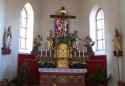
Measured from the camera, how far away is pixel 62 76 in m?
15.2

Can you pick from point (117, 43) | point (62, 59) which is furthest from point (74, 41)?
point (117, 43)

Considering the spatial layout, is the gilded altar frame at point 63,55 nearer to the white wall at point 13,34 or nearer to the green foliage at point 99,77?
the green foliage at point 99,77

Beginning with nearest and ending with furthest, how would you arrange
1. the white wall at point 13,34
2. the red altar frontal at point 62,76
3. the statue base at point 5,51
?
1. the statue base at point 5,51
2. the red altar frontal at point 62,76
3. the white wall at point 13,34

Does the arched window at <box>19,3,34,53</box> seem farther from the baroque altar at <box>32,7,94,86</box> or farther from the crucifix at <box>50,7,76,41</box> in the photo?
the crucifix at <box>50,7,76,41</box>

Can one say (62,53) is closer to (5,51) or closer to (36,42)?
(36,42)

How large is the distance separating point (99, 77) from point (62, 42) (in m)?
3.21

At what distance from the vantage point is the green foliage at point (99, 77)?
15.2 metres

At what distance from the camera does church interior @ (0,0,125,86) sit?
1509cm

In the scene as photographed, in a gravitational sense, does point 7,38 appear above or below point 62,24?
below

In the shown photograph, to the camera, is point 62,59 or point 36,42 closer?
point 62,59

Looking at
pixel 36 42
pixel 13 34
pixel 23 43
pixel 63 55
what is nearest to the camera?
pixel 63 55

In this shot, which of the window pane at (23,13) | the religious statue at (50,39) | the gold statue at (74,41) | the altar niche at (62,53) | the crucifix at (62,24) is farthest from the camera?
the window pane at (23,13)

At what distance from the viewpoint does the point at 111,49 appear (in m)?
15.7

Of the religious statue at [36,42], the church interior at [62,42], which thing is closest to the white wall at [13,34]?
the church interior at [62,42]
